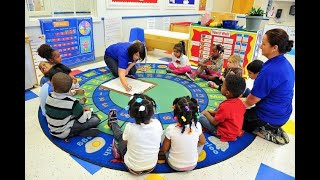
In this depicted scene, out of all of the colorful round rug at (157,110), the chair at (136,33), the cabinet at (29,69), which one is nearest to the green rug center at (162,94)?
the colorful round rug at (157,110)

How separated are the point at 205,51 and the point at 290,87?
2004mm

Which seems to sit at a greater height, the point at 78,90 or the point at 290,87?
the point at 290,87

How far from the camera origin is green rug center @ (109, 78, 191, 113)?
218 centimetres

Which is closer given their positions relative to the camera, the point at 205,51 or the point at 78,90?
the point at 78,90

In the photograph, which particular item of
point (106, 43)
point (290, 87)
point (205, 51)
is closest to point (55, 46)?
point (106, 43)

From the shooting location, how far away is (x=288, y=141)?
68.4 inches

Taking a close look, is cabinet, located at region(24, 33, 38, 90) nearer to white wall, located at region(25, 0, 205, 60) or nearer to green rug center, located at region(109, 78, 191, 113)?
white wall, located at region(25, 0, 205, 60)

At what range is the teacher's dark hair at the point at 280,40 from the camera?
1523 millimetres

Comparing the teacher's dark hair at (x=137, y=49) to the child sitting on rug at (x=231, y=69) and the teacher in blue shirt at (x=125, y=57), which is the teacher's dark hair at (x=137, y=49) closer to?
the teacher in blue shirt at (x=125, y=57)

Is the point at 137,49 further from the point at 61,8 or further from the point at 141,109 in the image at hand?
the point at 61,8

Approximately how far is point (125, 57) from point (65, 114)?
121 cm

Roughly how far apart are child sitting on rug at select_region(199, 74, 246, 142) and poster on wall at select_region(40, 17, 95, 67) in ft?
7.95

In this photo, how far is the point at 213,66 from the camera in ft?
9.48

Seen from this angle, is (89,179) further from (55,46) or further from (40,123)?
(55,46)
